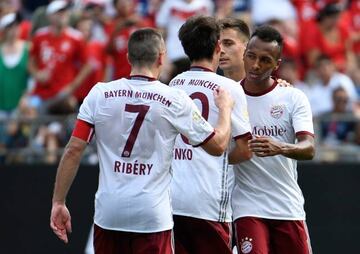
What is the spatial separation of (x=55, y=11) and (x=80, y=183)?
240cm

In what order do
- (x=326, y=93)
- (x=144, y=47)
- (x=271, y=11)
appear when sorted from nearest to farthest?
(x=144, y=47) < (x=326, y=93) < (x=271, y=11)

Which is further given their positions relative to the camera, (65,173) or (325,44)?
(325,44)

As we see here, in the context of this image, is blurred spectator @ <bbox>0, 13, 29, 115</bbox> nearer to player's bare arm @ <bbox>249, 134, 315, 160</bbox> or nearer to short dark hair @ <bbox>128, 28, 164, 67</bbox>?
player's bare arm @ <bbox>249, 134, 315, 160</bbox>

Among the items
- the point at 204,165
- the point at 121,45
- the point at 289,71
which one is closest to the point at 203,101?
the point at 204,165

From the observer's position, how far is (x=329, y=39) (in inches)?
629

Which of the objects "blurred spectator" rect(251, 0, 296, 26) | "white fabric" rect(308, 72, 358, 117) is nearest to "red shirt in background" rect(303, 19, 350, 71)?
"blurred spectator" rect(251, 0, 296, 26)

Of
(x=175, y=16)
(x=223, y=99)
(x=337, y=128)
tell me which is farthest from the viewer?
(x=175, y=16)

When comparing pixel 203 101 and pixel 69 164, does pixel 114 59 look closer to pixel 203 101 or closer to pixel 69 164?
pixel 203 101

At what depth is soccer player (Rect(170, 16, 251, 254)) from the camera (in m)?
8.72

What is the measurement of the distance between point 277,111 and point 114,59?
6.29m

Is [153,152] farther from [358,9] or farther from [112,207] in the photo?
[358,9]

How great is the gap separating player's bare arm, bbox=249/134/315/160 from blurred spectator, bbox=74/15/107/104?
6531 mm

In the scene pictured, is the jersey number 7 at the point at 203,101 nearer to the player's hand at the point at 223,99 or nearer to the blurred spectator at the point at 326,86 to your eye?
the player's hand at the point at 223,99

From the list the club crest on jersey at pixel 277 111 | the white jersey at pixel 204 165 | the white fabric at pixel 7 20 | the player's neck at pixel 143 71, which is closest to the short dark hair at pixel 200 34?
the white jersey at pixel 204 165
